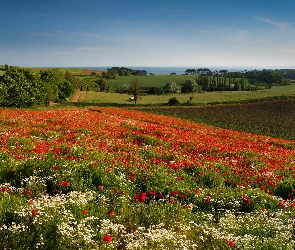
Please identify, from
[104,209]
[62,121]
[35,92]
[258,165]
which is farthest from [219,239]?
[35,92]

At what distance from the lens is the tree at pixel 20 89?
186ft

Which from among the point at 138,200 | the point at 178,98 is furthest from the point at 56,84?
the point at 138,200

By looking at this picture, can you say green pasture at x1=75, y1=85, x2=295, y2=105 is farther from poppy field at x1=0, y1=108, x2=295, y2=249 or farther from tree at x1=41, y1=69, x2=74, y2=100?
poppy field at x1=0, y1=108, x2=295, y2=249

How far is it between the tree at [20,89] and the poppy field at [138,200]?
4552 centimetres

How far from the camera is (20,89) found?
5841 centimetres

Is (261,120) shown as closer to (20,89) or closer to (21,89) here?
(21,89)

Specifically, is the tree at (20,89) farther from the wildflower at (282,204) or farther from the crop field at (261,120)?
the wildflower at (282,204)

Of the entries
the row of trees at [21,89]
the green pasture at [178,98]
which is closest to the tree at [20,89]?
the row of trees at [21,89]

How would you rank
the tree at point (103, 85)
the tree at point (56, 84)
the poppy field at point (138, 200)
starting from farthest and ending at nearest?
the tree at point (103, 85) → the tree at point (56, 84) → the poppy field at point (138, 200)

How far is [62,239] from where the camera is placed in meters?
6.17

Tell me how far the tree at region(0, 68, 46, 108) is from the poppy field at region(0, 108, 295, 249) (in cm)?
4552

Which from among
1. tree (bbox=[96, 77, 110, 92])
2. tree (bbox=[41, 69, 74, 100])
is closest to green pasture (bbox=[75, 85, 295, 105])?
tree (bbox=[41, 69, 74, 100])

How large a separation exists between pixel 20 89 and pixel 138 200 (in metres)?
56.8

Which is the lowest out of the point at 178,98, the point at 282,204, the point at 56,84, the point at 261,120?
the point at 261,120
